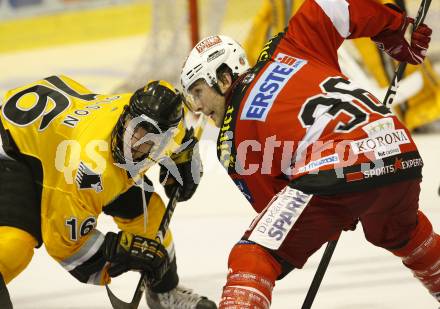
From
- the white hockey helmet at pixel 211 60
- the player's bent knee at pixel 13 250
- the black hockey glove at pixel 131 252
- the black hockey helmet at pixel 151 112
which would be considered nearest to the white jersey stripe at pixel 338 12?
the white hockey helmet at pixel 211 60

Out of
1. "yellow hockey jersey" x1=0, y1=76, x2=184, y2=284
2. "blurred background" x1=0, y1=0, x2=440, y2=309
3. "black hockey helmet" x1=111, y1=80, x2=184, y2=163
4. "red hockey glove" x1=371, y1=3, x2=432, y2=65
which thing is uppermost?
"red hockey glove" x1=371, y1=3, x2=432, y2=65

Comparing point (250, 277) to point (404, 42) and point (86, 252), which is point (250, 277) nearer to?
point (86, 252)

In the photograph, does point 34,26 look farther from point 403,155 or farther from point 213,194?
point 403,155

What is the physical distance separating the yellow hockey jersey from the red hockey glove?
27.0 inches

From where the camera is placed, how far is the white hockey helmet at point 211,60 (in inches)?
96.1

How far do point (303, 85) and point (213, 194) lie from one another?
81.5 inches

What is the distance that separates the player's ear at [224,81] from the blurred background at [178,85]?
89cm

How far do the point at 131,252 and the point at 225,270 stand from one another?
69 centimetres

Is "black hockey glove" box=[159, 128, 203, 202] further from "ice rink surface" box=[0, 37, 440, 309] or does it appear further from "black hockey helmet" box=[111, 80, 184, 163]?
"ice rink surface" box=[0, 37, 440, 309]

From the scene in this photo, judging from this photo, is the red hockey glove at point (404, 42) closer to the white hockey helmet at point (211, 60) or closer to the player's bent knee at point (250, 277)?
the white hockey helmet at point (211, 60)

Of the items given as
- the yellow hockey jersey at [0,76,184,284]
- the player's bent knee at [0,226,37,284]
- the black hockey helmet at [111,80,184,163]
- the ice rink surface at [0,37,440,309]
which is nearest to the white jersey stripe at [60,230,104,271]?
the yellow hockey jersey at [0,76,184,284]

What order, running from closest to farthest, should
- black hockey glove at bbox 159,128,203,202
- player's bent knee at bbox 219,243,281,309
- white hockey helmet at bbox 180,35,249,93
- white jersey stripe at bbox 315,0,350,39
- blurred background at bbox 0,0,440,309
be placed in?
player's bent knee at bbox 219,243,281,309 < white hockey helmet at bbox 180,35,249,93 < white jersey stripe at bbox 315,0,350,39 < black hockey glove at bbox 159,128,203,202 < blurred background at bbox 0,0,440,309

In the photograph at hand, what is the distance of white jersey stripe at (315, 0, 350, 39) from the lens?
8.34 ft

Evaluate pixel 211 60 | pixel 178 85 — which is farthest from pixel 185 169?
pixel 178 85
